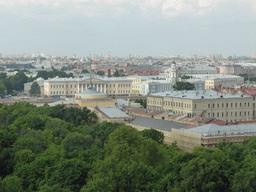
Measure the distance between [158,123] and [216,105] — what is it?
53.2 ft

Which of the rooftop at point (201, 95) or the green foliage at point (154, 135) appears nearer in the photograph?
the green foliage at point (154, 135)

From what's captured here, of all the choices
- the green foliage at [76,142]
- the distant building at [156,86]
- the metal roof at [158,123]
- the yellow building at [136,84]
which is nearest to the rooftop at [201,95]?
the metal roof at [158,123]

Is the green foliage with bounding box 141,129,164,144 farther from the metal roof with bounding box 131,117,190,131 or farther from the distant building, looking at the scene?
the distant building

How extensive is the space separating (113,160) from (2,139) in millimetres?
11331

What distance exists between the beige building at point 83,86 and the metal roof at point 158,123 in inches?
2317

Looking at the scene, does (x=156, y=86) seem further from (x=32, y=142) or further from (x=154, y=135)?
(x=32, y=142)

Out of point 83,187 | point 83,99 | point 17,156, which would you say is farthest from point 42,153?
point 83,99

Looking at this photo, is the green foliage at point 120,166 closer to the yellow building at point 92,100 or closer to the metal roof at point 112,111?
the metal roof at point 112,111

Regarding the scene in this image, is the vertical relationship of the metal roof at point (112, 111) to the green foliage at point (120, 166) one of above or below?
below

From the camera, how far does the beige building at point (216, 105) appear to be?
228ft

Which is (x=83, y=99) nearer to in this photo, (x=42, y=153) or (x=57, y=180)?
(x=42, y=153)

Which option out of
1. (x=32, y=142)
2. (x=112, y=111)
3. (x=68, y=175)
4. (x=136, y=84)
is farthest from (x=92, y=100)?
(x=136, y=84)

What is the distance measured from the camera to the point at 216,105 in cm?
6994

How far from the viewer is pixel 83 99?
72.2m
